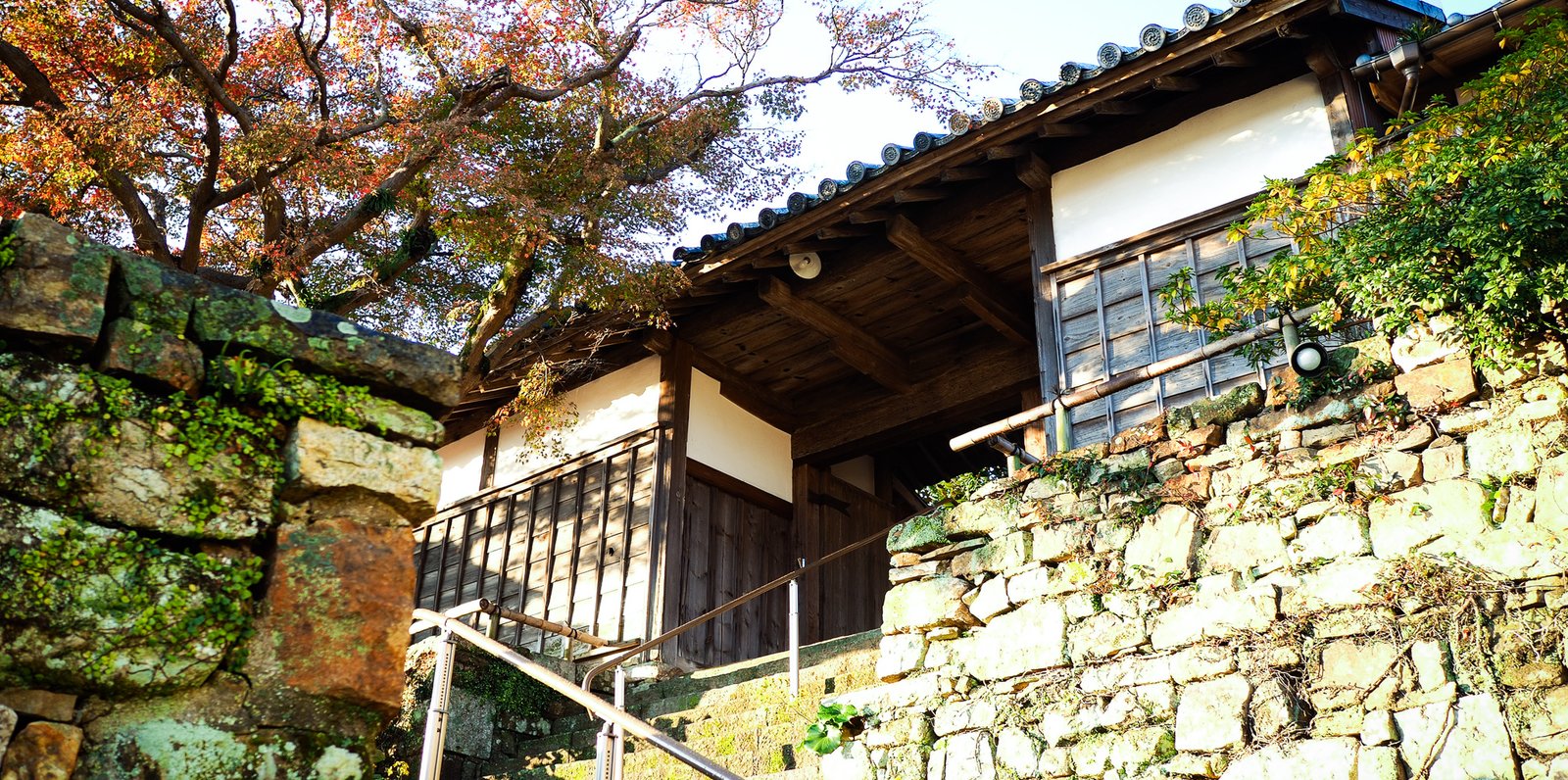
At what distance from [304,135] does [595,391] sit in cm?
430

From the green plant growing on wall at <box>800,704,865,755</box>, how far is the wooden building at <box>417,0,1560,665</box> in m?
2.46

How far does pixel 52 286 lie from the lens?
257 cm

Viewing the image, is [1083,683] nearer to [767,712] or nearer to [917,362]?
[767,712]

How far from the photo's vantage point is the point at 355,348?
2920 mm

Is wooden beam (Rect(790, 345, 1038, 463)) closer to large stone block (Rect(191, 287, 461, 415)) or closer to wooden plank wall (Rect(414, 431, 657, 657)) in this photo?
wooden plank wall (Rect(414, 431, 657, 657))

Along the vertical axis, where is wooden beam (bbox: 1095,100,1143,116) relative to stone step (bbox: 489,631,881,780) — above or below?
above

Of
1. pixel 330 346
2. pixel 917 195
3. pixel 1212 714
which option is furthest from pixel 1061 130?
pixel 330 346

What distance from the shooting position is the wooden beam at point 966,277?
905 centimetres

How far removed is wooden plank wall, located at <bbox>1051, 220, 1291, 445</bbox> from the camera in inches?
299

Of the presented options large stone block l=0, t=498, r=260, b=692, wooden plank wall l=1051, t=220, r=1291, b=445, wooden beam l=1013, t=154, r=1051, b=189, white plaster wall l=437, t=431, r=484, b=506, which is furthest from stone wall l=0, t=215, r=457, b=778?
white plaster wall l=437, t=431, r=484, b=506

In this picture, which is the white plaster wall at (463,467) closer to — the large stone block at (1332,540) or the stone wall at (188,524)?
the large stone block at (1332,540)

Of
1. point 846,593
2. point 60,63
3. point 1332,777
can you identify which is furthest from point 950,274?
point 60,63

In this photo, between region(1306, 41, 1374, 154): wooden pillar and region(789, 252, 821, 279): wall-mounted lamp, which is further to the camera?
region(789, 252, 821, 279): wall-mounted lamp

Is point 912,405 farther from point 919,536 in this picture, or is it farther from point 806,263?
point 919,536
